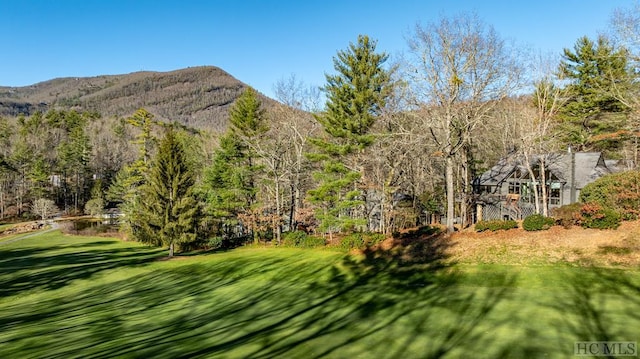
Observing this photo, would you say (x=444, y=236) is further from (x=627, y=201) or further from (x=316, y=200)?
(x=316, y=200)

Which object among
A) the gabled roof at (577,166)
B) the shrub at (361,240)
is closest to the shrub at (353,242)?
the shrub at (361,240)

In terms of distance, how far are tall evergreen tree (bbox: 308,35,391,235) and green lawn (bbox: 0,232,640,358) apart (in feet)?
21.9

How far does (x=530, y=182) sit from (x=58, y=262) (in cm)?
4005

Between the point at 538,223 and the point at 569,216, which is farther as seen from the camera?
the point at 538,223

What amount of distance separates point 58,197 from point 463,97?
86.1 metres

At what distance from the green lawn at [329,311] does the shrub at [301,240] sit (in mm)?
4151

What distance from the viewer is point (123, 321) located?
43.5 feet

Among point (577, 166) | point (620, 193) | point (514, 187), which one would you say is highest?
point (577, 166)

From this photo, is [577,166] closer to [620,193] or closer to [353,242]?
[620,193]

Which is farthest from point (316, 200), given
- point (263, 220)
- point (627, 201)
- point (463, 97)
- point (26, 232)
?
point (26, 232)

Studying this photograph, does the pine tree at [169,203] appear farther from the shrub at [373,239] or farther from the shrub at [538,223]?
the shrub at [538,223]

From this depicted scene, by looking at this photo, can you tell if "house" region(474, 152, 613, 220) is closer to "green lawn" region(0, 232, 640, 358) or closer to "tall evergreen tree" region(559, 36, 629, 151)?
"tall evergreen tree" region(559, 36, 629, 151)

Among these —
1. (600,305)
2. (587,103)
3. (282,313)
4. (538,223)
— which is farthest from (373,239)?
(587,103)

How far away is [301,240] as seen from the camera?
91.0 feet
